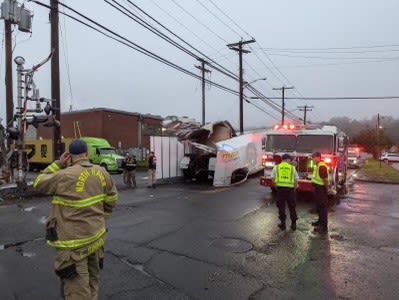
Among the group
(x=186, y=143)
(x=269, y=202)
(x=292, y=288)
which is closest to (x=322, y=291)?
(x=292, y=288)

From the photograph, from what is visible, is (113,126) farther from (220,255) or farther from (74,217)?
(74,217)

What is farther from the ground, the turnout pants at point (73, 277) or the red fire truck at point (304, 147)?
the red fire truck at point (304, 147)

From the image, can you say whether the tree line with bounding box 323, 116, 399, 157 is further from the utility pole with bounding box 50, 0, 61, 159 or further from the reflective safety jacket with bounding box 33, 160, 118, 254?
the reflective safety jacket with bounding box 33, 160, 118, 254

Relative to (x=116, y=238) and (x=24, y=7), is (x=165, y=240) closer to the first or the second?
(x=116, y=238)

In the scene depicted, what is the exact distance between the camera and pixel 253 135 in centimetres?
2339

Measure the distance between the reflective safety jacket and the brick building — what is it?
136 feet

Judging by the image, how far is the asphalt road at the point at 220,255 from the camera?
5.70 m

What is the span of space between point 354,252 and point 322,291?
8.10 ft

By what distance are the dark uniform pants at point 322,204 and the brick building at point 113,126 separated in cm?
3614

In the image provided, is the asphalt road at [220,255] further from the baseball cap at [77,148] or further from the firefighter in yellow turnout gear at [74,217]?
the baseball cap at [77,148]

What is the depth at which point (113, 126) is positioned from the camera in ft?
158

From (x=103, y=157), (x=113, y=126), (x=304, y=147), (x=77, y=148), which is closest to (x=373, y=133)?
(x=113, y=126)

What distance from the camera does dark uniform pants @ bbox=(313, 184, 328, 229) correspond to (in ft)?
32.2

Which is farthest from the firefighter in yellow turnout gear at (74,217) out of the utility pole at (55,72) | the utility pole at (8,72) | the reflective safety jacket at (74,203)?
the utility pole at (8,72)
